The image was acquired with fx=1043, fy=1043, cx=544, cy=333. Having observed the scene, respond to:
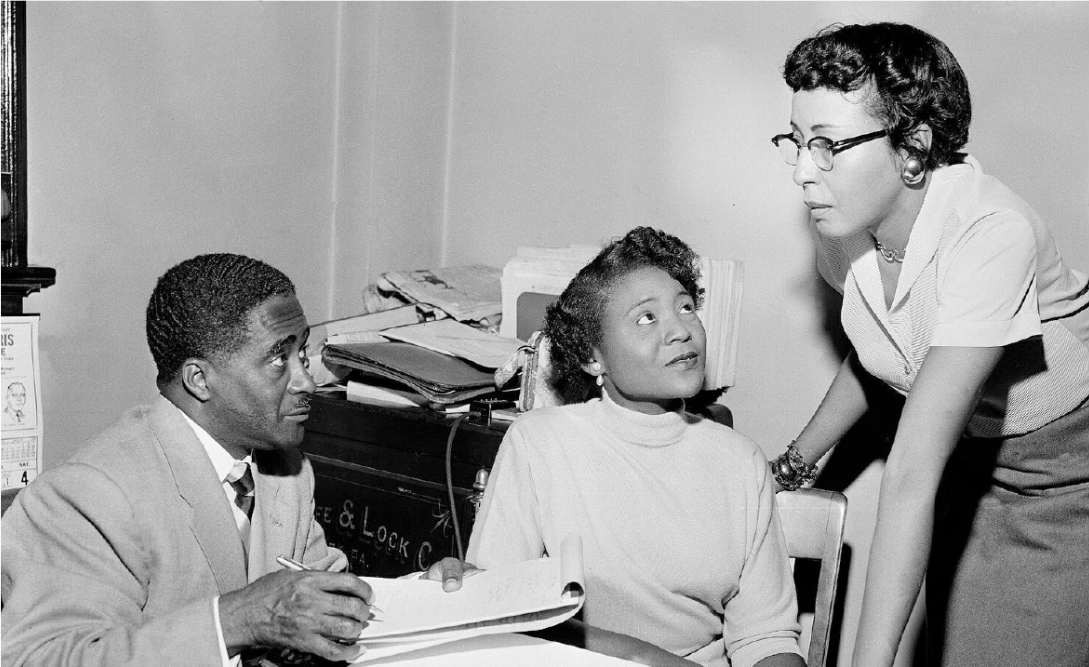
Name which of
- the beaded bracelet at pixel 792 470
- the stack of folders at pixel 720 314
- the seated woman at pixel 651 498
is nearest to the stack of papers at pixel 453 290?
the stack of folders at pixel 720 314

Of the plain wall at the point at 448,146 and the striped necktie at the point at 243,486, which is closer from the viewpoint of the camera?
the striped necktie at the point at 243,486

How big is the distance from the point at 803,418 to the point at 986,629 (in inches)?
30.6

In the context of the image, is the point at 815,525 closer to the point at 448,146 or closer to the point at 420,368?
the point at 420,368

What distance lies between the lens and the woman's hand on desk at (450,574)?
1.26m

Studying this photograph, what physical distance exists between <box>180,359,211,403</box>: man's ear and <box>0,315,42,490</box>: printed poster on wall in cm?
87

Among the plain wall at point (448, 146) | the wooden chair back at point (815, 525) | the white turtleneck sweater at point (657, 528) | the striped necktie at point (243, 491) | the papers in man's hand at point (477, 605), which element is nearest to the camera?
the papers in man's hand at point (477, 605)

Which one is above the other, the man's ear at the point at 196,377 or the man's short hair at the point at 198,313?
the man's short hair at the point at 198,313

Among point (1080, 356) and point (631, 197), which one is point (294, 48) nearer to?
point (631, 197)

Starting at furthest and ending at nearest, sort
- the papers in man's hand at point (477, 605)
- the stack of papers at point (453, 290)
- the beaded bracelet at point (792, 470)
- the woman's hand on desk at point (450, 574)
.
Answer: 1. the stack of papers at point (453, 290)
2. the beaded bracelet at point (792, 470)
3. the woman's hand on desk at point (450, 574)
4. the papers in man's hand at point (477, 605)

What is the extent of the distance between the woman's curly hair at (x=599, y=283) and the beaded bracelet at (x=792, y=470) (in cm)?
33

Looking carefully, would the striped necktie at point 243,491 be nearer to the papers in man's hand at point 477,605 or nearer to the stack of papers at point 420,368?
the papers in man's hand at point 477,605

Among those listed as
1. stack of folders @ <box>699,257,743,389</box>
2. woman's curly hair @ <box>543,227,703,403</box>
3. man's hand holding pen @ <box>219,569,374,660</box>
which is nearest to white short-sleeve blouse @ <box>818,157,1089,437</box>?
woman's curly hair @ <box>543,227,703,403</box>

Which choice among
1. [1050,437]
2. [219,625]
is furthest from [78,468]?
[1050,437]

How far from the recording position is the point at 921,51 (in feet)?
Result: 5.05
